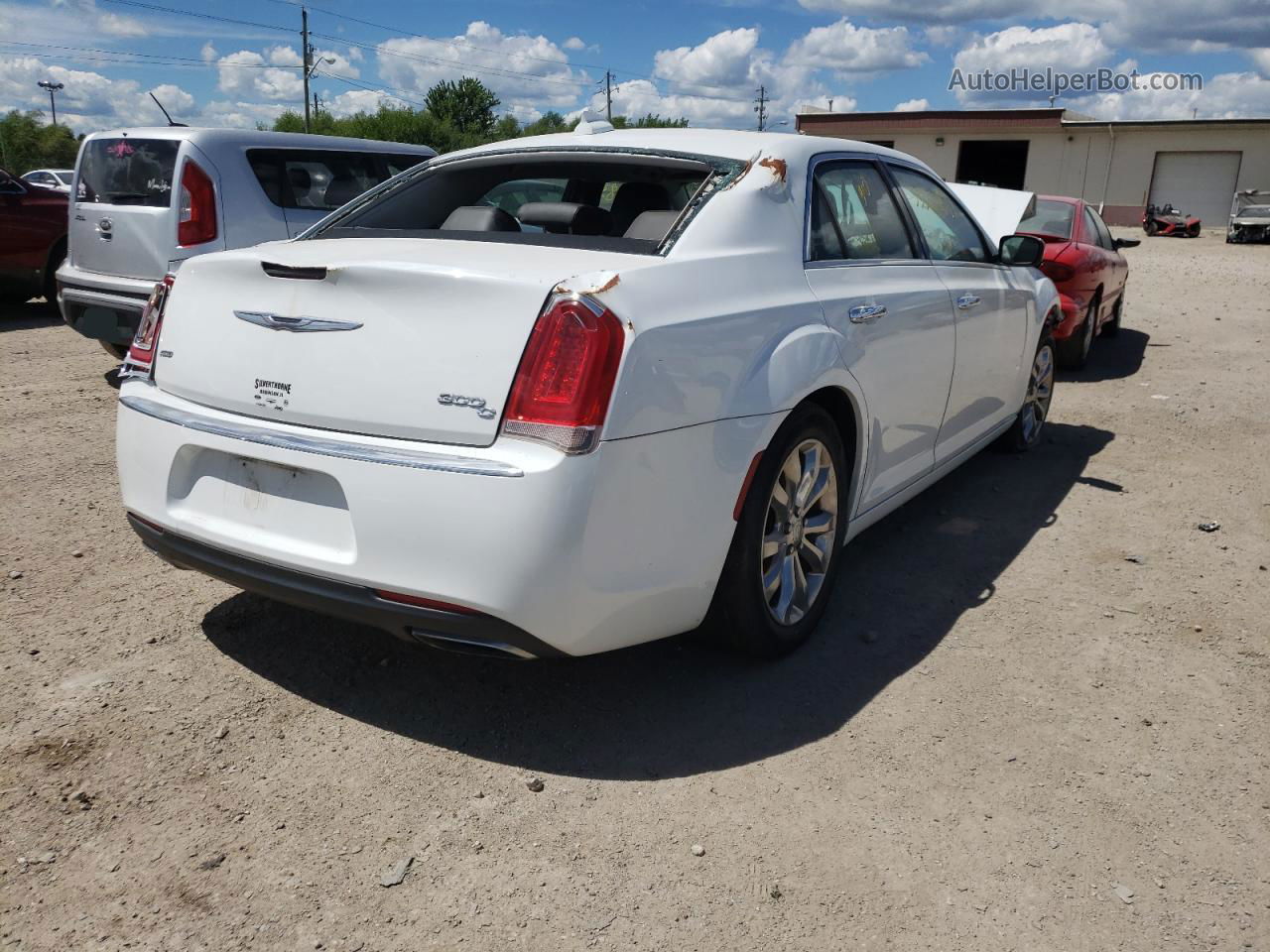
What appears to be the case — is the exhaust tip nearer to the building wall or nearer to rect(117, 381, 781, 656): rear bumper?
rect(117, 381, 781, 656): rear bumper

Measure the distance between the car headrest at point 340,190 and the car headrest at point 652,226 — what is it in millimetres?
5081

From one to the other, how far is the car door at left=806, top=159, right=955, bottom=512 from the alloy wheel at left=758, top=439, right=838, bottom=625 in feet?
0.93

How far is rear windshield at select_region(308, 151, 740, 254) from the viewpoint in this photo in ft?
10.7

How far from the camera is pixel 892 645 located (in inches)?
142

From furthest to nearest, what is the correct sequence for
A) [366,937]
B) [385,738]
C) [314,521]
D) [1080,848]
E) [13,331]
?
[13,331]
[385,738]
[314,521]
[1080,848]
[366,937]

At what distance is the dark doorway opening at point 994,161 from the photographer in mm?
43938

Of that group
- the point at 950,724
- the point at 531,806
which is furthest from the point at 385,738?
the point at 950,724

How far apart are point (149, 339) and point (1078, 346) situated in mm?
7670

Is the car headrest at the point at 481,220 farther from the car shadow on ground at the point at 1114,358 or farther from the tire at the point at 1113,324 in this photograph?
the tire at the point at 1113,324

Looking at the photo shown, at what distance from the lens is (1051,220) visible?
9.21 m

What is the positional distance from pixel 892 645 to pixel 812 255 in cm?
135

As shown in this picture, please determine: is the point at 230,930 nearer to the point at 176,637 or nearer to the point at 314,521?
the point at 314,521

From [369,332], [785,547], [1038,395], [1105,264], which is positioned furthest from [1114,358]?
[369,332]

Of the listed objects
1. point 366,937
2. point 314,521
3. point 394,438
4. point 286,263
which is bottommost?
point 366,937
